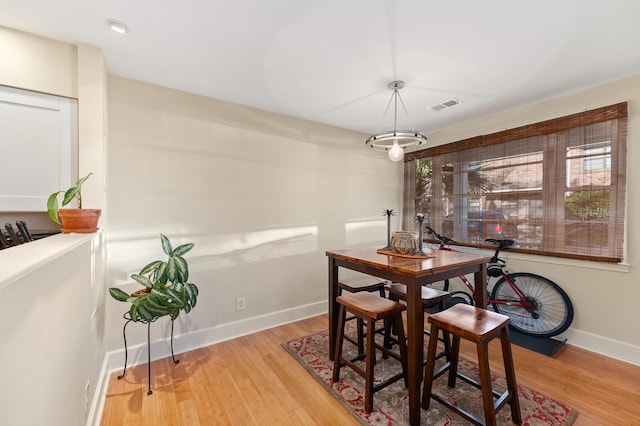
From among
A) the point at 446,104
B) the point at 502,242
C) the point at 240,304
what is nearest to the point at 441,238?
the point at 502,242

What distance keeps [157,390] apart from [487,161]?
4071 mm

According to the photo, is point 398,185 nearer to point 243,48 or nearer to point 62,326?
point 243,48

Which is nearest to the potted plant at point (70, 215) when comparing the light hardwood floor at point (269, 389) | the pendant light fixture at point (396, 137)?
the light hardwood floor at point (269, 389)

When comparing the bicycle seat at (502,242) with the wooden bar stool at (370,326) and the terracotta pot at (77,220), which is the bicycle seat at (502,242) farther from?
the terracotta pot at (77,220)

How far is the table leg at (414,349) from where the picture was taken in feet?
5.52

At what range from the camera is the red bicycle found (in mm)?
2803

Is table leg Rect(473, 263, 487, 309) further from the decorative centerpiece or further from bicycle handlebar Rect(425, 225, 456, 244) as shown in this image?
bicycle handlebar Rect(425, 225, 456, 244)

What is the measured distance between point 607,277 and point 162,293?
12.7 ft

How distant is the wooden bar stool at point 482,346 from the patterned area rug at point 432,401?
0.11 m

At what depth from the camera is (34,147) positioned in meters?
1.85

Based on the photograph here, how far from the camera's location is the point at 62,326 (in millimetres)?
1129

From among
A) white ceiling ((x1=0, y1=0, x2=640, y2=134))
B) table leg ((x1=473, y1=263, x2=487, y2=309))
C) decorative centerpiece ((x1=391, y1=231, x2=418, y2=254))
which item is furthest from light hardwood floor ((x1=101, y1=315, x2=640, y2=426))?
white ceiling ((x1=0, y1=0, x2=640, y2=134))

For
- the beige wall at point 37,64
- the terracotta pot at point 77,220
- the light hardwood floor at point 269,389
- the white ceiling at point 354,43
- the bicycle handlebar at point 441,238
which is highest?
the white ceiling at point 354,43

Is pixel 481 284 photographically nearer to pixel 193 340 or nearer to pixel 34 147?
pixel 193 340
